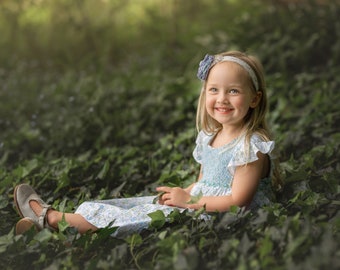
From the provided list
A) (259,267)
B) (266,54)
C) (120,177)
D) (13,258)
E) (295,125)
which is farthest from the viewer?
(266,54)

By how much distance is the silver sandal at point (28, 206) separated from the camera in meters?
2.88

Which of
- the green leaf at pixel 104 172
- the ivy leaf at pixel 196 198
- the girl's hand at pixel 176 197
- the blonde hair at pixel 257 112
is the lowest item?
the green leaf at pixel 104 172

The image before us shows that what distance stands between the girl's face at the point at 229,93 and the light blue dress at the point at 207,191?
0.13 m

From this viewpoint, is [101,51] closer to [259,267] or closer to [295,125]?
[295,125]

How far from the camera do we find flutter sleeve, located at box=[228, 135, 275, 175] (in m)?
2.88

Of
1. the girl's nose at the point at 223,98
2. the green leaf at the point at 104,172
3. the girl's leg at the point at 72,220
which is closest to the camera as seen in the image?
the girl's leg at the point at 72,220

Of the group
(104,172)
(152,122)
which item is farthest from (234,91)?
(152,122)

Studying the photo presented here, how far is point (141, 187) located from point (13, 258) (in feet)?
4.40

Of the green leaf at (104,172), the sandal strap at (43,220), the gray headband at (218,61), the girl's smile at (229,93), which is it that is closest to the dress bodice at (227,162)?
the girl's smile at (229,93)

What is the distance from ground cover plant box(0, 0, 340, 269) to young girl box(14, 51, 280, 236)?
99 millimetres

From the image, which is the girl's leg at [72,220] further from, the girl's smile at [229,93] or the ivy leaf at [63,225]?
the girl's smile at [229,93]

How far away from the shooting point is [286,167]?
12.0ft

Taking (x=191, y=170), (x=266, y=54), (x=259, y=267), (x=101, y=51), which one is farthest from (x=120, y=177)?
(x=101, y=51)

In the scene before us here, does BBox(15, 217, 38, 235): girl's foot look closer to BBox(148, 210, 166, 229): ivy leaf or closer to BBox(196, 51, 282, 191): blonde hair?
BBox(148, 210, 166, 229): ivy leaf
